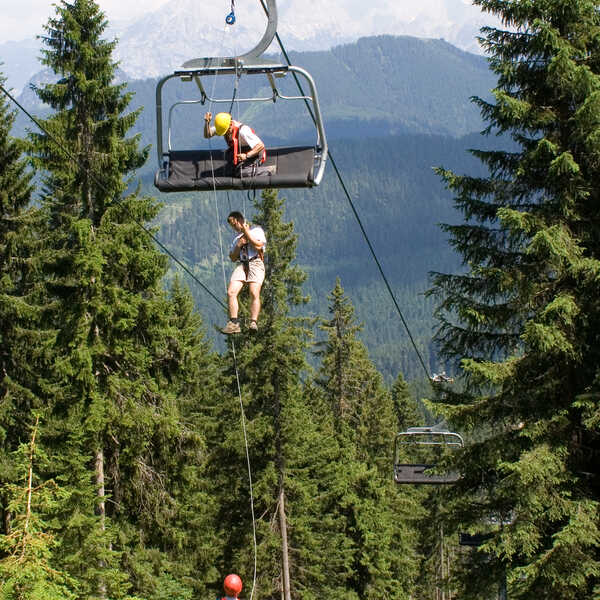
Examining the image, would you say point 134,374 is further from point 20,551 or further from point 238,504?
point 238,504

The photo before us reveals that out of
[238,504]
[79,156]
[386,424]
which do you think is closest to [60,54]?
[79,156]

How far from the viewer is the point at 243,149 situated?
1055 cm

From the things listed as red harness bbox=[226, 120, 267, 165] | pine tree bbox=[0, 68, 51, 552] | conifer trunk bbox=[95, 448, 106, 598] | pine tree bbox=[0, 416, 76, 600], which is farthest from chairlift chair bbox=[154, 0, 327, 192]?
pine tree bbox=[0, 68, 51, 552]

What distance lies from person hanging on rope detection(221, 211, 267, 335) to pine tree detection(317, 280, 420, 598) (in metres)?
22.7

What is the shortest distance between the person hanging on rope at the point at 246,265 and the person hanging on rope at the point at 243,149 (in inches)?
21.2

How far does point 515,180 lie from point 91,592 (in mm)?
10143

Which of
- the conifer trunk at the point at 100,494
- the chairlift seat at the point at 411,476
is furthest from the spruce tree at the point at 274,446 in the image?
the conifer trunk at the point at 100,494

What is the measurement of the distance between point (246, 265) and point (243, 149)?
1431 mm

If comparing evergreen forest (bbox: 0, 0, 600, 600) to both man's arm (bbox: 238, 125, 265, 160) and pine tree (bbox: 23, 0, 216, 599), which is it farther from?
man's arm (bbox: 238, 125, 265, 160)

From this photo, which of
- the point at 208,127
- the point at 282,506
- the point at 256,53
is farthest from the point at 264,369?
the point at 256,53

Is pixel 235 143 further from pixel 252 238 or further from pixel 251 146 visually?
pixel 252 238

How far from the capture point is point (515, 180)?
Result: 13.1 metres

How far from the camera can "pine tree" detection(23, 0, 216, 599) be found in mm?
16453

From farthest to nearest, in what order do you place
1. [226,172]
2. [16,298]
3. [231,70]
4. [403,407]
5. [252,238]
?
[403,407], [16,298], [226,172], [252,238], [231,70]
